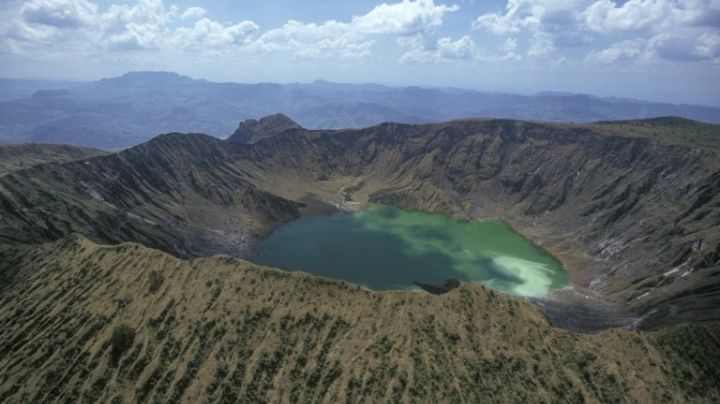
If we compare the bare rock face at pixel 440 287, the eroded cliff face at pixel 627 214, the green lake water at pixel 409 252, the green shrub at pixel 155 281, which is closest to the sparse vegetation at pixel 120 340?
the green shrub at pixel 155 281

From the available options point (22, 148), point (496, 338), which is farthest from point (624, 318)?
point (22, 148)

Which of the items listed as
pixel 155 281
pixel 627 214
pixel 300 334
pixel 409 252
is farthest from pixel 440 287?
pixel 627 214

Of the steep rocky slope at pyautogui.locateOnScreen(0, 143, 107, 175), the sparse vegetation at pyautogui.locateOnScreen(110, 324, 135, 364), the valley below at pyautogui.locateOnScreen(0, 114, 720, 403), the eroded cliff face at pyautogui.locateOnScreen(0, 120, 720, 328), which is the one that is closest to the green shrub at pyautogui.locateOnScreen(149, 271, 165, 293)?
the valley below at pyautogui.locateOnScreen(0, 114, 720, 403)

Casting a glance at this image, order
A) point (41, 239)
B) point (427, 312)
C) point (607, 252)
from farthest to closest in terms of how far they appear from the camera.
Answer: point (607, 252)
point (41, 239)
point (427, 312)

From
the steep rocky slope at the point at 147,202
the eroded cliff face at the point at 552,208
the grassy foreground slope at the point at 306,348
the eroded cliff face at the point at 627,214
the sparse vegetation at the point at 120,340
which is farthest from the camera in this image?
the steep rocky slope at the point at 147,202

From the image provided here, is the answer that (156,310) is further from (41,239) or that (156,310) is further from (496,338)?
(41,239)

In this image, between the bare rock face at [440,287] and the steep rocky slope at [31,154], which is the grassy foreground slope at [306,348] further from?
the steep rocky slope at [31,154]
